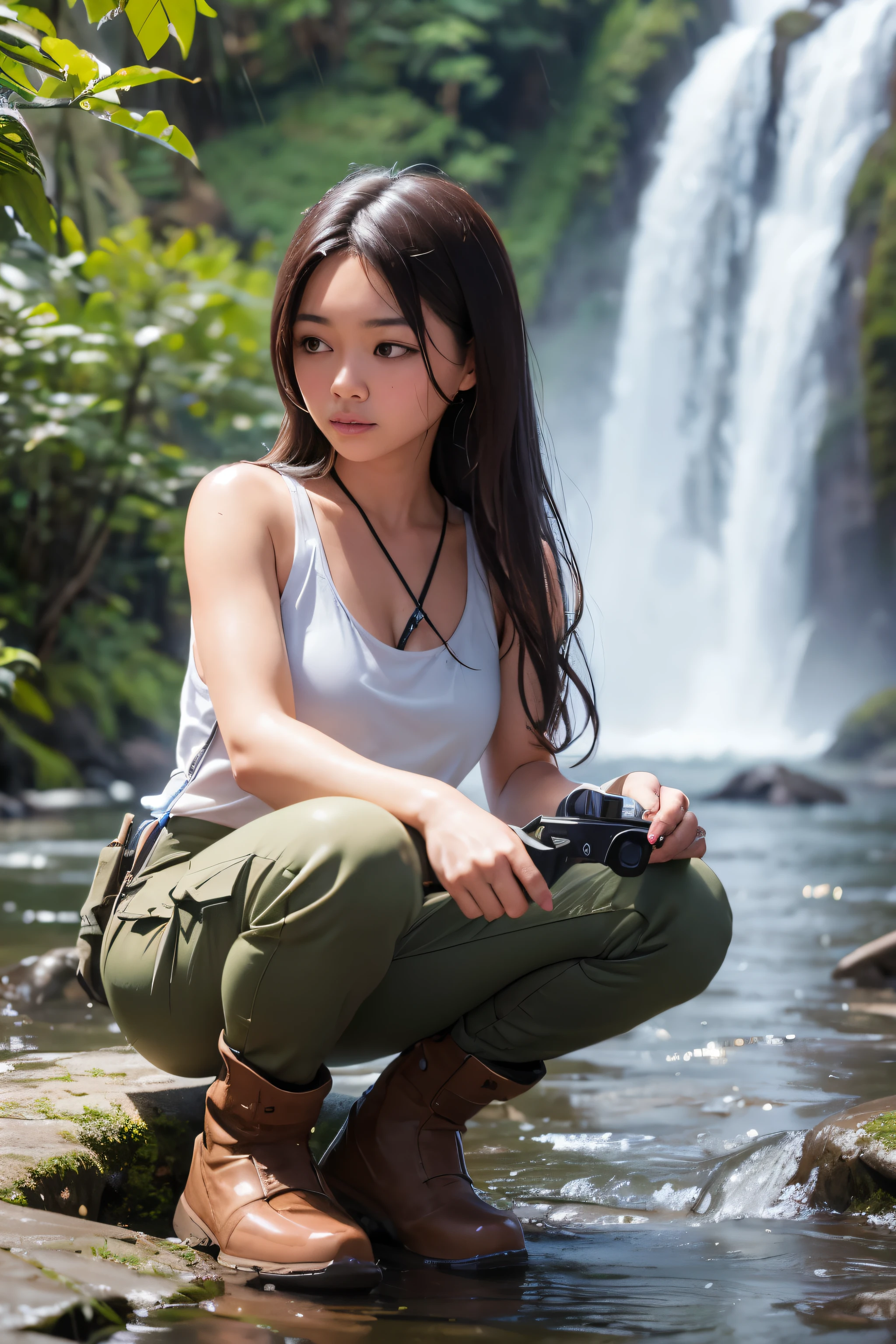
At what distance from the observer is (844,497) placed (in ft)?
44.7

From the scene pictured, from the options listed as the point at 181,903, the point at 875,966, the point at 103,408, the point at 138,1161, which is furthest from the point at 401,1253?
the point at 103,408

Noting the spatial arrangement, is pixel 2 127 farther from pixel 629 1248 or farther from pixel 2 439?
pixel 2 439

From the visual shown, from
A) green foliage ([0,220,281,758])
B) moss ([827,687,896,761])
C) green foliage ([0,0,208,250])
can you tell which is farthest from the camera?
moss ([827,687,896,761])

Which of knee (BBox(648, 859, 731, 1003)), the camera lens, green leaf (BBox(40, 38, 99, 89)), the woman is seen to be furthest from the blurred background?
the camera lens

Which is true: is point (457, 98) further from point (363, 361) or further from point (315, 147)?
point (363, 361)

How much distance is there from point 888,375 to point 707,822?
7.45 meters

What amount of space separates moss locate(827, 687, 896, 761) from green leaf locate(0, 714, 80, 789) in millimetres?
6615

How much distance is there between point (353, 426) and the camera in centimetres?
147

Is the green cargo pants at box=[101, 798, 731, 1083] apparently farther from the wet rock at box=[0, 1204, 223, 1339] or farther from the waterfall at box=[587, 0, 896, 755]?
the waterfall at box=[587, 0, 896, 755]

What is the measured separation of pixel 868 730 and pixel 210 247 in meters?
6.74

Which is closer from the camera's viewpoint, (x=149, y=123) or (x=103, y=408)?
(x=149, y=123)

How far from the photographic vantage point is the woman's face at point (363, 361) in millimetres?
1418

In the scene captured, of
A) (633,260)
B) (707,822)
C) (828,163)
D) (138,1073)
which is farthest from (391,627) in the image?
(633,260)

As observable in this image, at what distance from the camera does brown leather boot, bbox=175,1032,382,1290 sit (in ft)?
3.94
